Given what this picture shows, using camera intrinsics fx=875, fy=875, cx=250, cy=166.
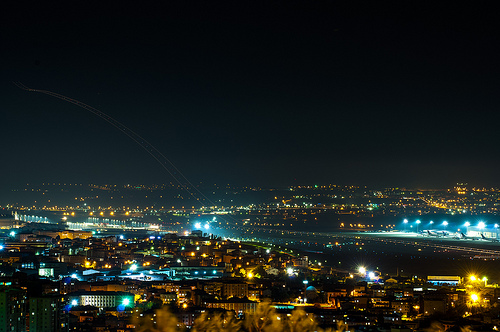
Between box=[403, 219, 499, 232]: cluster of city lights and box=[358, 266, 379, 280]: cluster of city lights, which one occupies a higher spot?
box=[403, 219, 499, 232]: cluster of city lights

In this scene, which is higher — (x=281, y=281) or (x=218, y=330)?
(x=281, y=281)

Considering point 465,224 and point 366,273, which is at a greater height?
point 465,224

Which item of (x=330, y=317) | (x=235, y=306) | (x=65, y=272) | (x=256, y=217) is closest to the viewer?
(x=330, y=317)

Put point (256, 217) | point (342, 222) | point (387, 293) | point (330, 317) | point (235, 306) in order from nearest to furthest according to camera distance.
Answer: point (330, 317) → point (235, 306) → point (387, 293) → point (342, 222) → point (256, 217)

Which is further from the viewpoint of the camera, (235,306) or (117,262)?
(117,262)

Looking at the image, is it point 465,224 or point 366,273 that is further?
point 465,224

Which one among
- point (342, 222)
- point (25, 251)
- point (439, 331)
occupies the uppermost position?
point (342, 222)

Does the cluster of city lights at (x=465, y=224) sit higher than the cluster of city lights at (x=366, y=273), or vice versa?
the cluster of city lights at (x=465, y=224)

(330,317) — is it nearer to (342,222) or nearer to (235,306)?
(235,306)

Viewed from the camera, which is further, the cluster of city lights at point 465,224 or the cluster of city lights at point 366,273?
the cluster of city lights at point 465,224

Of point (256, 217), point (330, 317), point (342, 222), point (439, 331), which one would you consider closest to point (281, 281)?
point (330, 317)

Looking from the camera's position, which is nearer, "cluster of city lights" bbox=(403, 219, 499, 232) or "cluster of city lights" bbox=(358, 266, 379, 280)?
"cluster of city lights" bbox=(358, 266, 379, 280)
